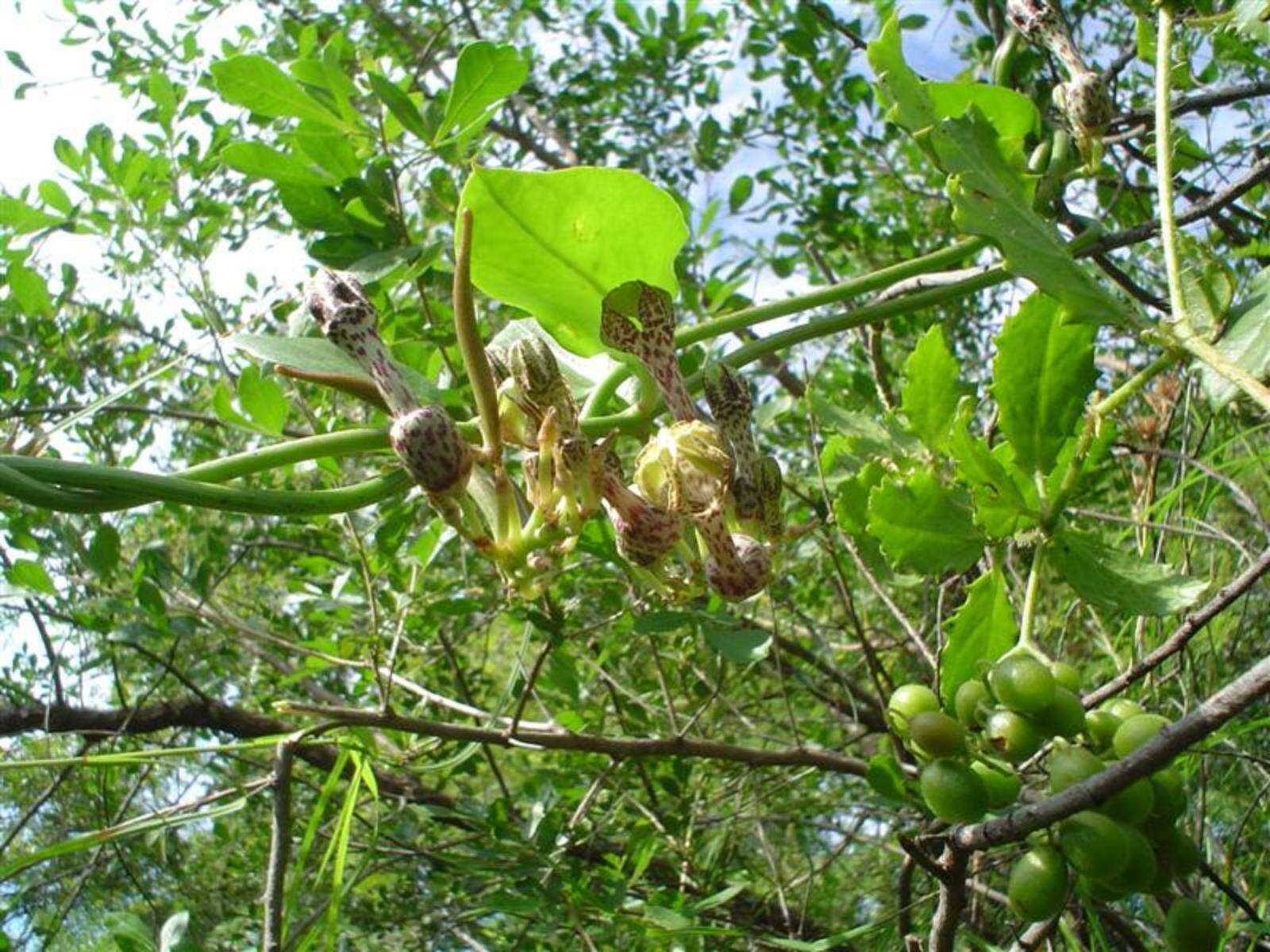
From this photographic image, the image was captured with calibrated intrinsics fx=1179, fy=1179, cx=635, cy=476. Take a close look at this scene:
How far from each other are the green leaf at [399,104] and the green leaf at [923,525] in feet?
1.67

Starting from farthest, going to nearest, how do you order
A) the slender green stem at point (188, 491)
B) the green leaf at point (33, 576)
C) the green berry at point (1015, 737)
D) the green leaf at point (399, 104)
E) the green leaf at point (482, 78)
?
1. the green leaf at point (33, 576)
2. the green leaf at point (399, 104)
3. the green leaf at point (482, 78)
4. the green berry at point (1015, 737)
5. the slender green stem at point (188, 491)

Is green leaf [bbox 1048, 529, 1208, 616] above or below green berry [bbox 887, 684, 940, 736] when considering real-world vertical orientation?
above

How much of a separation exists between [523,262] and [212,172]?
1.77 m

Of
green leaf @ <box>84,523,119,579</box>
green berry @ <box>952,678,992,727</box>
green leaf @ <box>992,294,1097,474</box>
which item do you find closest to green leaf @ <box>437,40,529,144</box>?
green leaf @ <box>992,294,1097,474</box>

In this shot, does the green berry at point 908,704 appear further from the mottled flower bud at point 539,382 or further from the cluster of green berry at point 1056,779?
the mottled flower bud at point 539,382

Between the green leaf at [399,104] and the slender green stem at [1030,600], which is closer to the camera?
the slender green stem at [1030,600]

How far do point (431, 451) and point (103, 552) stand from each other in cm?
101

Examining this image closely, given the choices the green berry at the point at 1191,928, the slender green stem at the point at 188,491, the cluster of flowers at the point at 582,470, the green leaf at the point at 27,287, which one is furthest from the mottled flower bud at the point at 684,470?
the green leaf at the point at 27,287

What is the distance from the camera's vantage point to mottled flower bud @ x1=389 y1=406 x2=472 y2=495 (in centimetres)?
47

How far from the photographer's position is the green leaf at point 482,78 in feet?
2.58

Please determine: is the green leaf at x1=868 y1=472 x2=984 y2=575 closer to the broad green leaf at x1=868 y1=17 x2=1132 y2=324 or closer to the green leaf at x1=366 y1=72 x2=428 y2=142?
the broad green leaf at x1=868 y1=17 x2=1132 y2=324

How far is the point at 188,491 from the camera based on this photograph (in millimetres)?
487

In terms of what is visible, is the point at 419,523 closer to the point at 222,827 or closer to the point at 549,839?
the point at 222,827

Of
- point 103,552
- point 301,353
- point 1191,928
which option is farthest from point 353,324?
point 103,552
